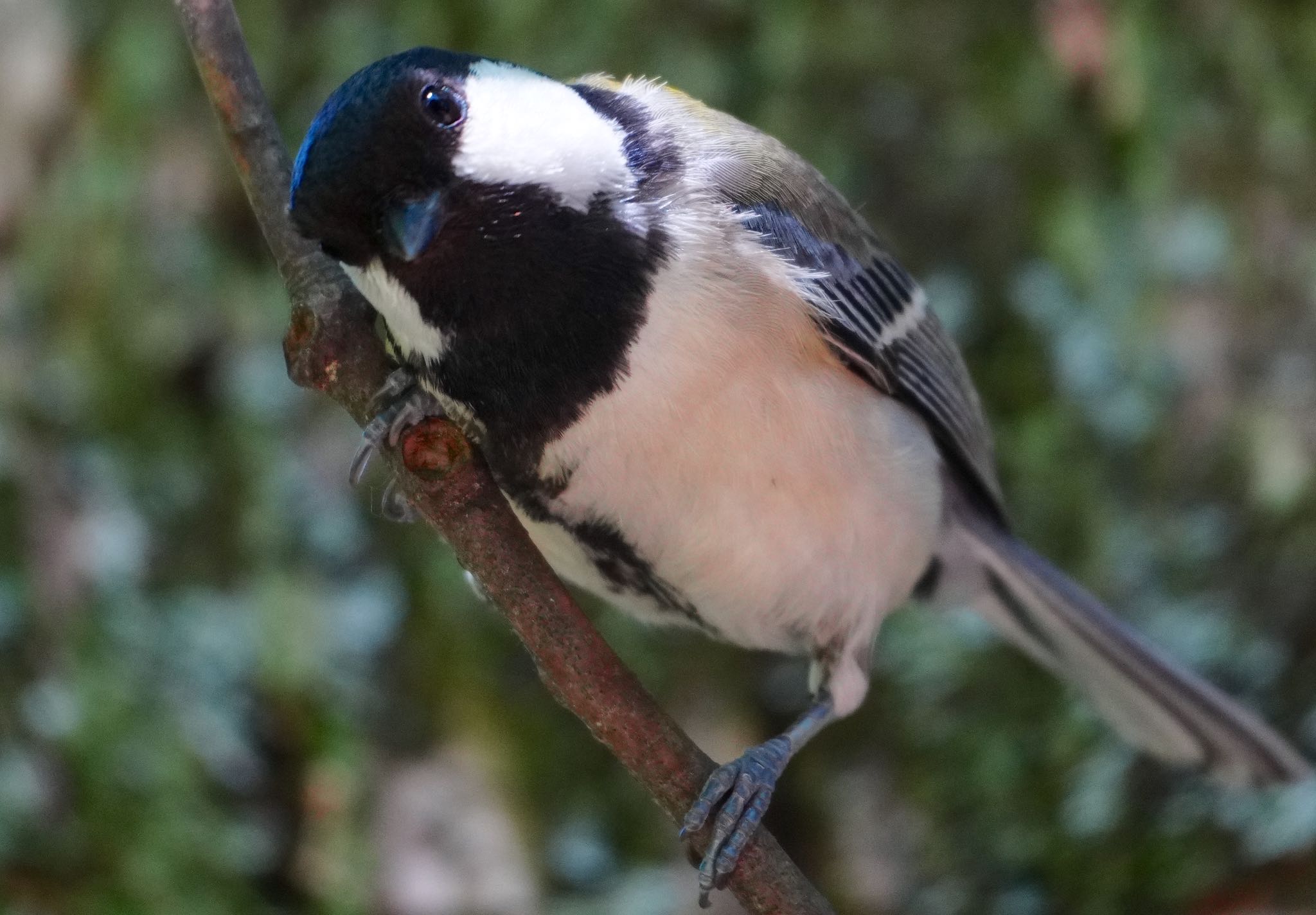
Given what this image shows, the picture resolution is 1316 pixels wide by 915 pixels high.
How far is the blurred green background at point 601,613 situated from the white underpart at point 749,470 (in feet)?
2.75

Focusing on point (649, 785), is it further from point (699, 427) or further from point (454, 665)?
point (454, 665)

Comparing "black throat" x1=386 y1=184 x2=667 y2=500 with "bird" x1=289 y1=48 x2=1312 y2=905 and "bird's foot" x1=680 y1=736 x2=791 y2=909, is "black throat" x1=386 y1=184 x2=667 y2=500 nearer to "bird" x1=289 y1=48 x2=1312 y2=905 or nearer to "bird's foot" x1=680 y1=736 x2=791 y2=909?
"bird" x1=289 y1=48 x2=1312 y2=905

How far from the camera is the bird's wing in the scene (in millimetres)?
1253

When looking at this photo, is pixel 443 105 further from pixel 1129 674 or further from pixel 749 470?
pixel 1129 674

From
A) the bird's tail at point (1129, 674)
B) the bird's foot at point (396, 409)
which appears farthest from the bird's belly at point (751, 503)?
the bird's tail at point (1129, 674)

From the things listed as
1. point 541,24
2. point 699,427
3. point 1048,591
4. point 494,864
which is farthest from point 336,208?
point 494,864

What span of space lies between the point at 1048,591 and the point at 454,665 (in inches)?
41.3

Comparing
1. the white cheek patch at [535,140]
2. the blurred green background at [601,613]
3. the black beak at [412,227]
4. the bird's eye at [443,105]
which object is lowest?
the blurred green background at [601,613]

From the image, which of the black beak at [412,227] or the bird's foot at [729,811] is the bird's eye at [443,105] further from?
the bird's foot at [729,811]

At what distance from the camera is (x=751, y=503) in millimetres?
1192

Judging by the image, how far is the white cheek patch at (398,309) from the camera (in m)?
1.00

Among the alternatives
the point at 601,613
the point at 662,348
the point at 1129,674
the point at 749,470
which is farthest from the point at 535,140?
the point at 601,613

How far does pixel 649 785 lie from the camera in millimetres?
1068

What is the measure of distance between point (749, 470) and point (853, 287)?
1.01 ft
